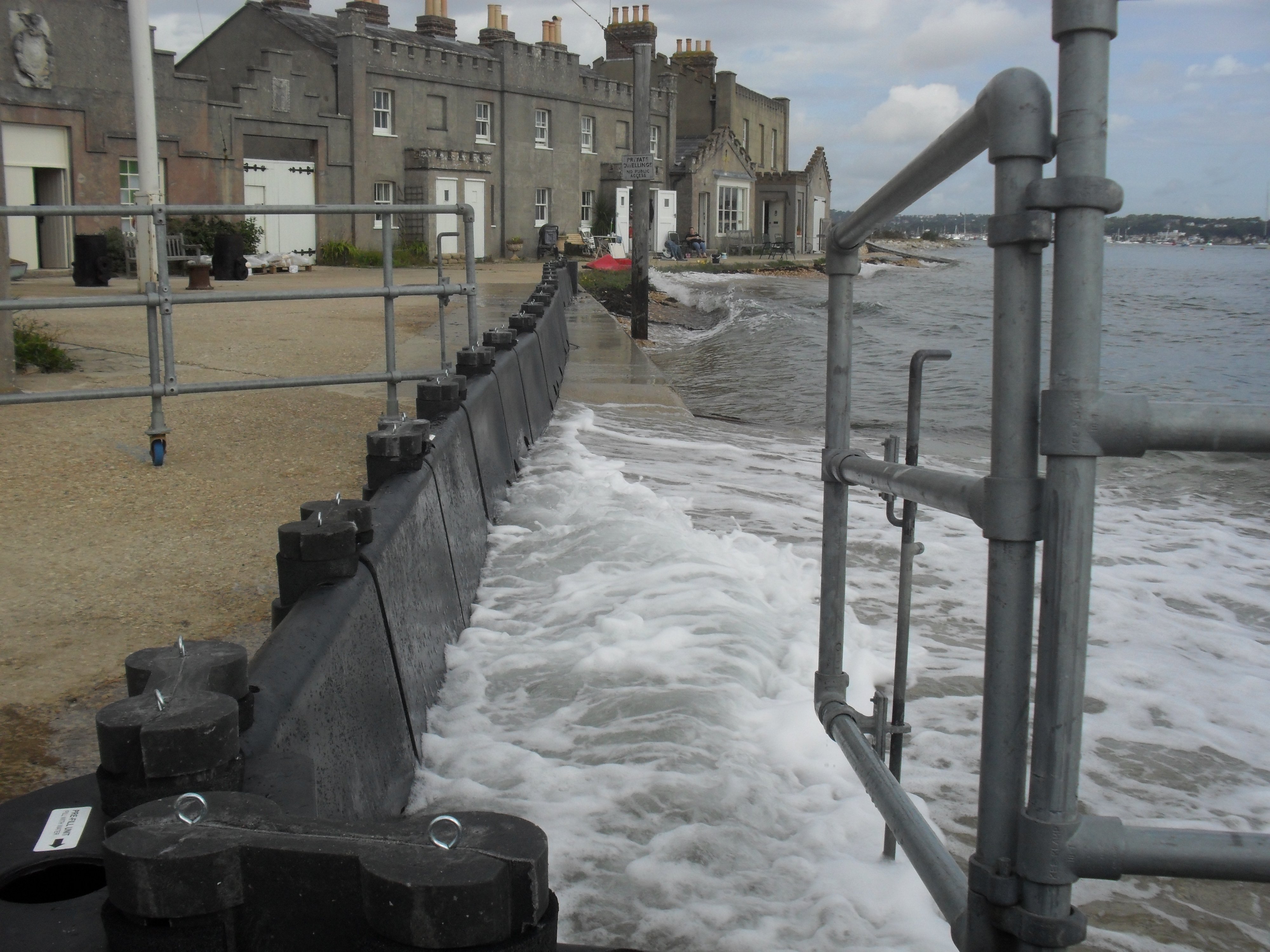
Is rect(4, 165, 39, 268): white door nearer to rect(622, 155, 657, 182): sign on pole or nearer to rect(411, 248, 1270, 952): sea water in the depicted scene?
rect(622, 155, 657, 182): sign on pole

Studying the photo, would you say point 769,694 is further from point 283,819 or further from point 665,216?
point 665,216

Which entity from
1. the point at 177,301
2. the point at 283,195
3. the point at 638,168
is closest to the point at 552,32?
the point at 283,195

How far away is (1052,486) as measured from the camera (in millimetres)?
1289

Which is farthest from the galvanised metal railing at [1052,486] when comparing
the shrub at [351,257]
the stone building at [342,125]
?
the shrub at [351,257]

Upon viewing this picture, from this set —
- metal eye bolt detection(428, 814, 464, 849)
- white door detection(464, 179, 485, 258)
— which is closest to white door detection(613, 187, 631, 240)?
white door detection(464, 179, 485, 258)

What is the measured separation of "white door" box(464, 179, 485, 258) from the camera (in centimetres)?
4062

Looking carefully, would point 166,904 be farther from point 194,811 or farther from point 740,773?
point 740,773

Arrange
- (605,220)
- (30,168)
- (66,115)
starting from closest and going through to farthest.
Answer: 1. (30,168)
2. (66,115)
3. (605,220)

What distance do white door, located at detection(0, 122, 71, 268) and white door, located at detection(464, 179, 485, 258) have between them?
15458mm

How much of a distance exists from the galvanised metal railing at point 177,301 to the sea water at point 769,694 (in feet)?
4.16

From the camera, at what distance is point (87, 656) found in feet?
10.9

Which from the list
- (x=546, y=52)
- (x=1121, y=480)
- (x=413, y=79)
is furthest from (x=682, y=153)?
(x=1121, y=480)

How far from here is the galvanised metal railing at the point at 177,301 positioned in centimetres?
585

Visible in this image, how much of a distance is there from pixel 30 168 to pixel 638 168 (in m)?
16.1
